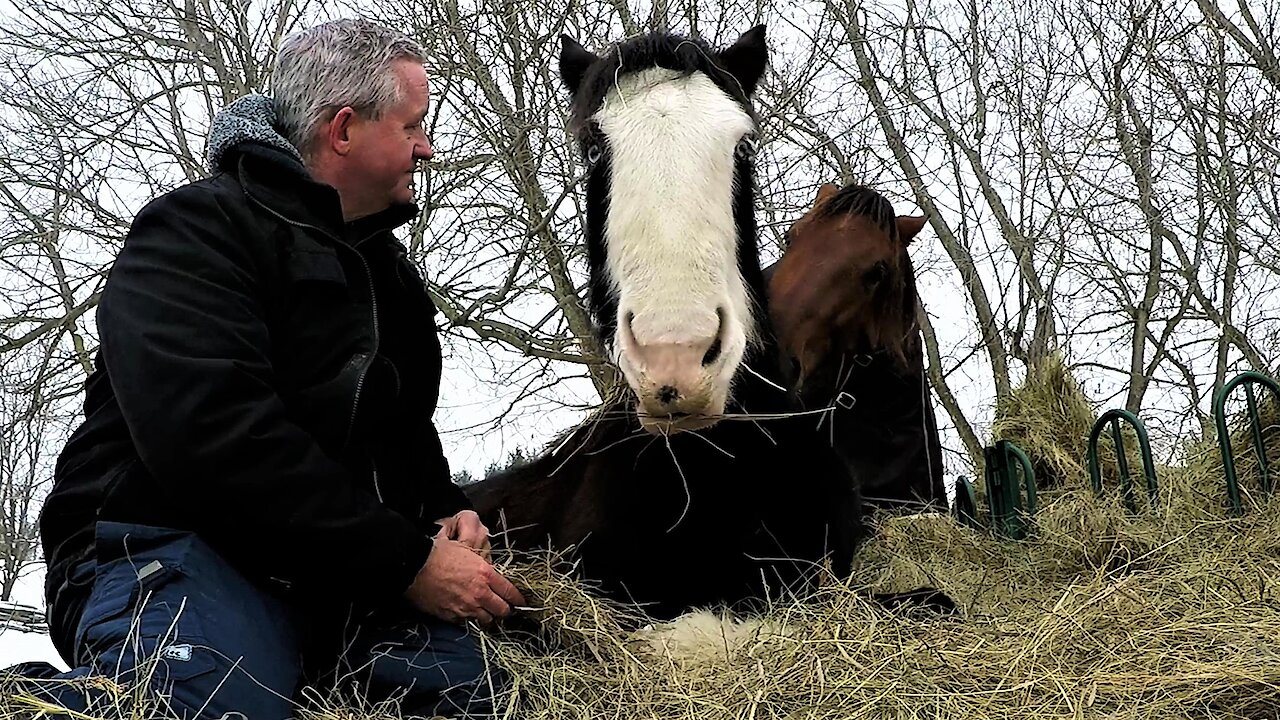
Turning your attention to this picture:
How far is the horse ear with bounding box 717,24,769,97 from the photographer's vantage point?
403 centimetres

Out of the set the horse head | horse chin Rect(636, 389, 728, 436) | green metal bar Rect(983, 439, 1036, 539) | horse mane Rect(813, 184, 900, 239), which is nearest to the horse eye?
horse mane Rect(813, 184, 900, 239)

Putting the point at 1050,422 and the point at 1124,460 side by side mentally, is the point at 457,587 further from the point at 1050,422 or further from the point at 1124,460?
the point at 1050,422

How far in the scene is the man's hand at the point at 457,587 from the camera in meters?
2.54

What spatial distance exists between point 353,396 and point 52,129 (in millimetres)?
7681

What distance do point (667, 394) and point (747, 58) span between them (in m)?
1.65

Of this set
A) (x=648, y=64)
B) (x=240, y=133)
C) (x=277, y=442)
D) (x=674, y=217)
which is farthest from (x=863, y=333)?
(x=277, y=442)

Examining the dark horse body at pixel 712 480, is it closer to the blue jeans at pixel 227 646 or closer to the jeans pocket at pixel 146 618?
the blue jeans at pixel 227 646

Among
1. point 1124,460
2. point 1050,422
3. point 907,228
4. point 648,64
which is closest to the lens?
point 648,64

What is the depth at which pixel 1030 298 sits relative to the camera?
27.6 ft

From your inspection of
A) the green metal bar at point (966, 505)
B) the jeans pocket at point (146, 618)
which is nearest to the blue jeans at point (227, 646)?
the jeans pocket at point (146, 618)

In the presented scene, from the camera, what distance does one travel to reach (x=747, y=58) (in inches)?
160

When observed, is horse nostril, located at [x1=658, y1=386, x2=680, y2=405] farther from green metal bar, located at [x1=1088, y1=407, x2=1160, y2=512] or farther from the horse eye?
the horse eye

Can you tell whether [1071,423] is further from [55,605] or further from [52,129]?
[52,129]

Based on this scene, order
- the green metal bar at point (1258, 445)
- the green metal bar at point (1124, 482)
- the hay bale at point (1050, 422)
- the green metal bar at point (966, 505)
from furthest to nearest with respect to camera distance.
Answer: the hay bale at point (1050, 422) → the green metal bar at point (966, 505) → the green metal bar at point (1124, 482) → the green metal bar at point (1258, 445)
